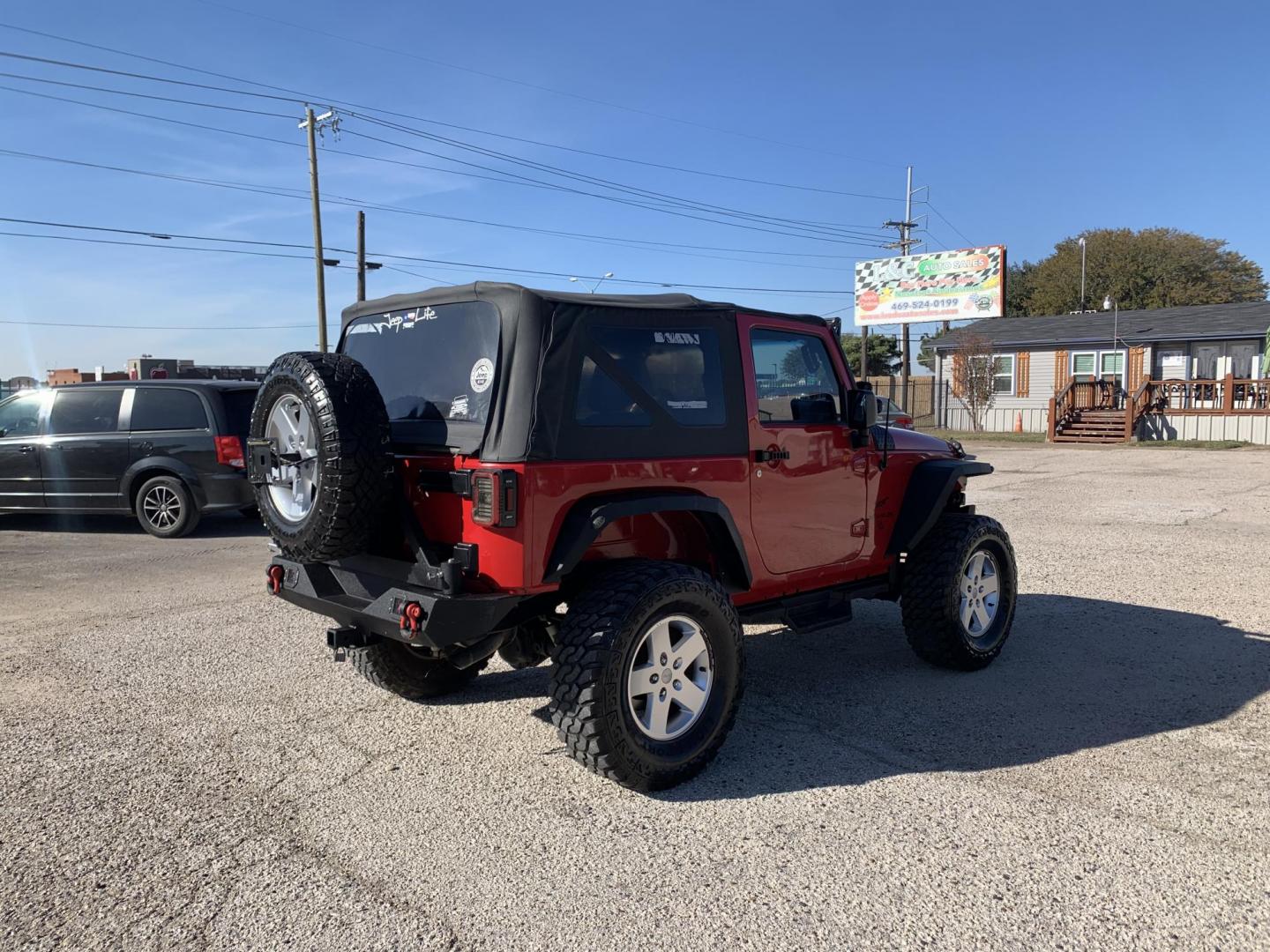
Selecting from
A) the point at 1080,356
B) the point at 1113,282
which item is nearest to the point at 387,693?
the point at 1080,356

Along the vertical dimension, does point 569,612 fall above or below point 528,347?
below

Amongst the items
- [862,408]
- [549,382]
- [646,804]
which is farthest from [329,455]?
[862,408]

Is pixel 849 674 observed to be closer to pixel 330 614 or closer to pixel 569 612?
pixel 569 612

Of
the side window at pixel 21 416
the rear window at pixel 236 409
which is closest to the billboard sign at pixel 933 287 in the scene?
the rear window at pixel 236 409

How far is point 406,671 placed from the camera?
4789mm

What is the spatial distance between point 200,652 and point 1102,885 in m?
5.01

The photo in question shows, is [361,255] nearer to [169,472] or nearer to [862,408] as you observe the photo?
[169,472]

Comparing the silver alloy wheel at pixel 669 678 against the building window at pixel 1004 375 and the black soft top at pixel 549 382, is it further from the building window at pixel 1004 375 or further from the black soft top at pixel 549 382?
the building window at pixel 1004 375

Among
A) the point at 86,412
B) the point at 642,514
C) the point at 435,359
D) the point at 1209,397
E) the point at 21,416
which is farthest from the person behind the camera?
the point at 1209,397

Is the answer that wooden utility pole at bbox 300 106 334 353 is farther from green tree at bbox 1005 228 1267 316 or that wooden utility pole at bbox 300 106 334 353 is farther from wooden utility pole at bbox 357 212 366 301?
green tree at bbox 1005 228 1267 316

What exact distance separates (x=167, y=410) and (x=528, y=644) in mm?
7651

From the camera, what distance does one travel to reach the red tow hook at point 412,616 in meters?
3.58

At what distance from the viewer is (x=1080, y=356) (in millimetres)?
31828

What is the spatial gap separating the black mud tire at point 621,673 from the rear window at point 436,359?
35.0 inches
